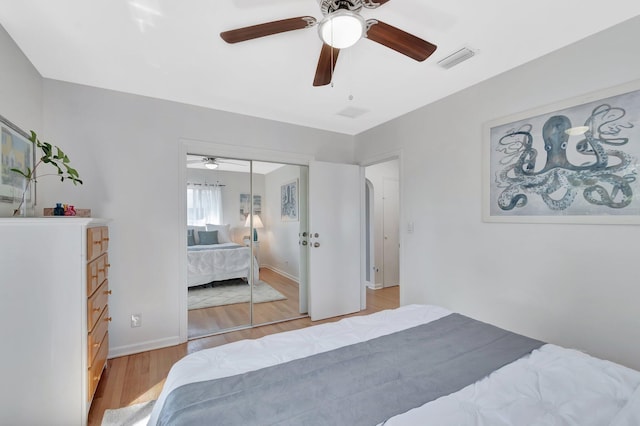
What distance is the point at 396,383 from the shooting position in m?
1.13

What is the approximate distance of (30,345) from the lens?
4.91 feet

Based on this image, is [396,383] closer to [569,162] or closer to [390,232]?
[569,162]

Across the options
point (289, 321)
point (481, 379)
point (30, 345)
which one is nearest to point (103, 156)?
point (30, 345)

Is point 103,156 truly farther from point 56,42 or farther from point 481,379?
point 481,379

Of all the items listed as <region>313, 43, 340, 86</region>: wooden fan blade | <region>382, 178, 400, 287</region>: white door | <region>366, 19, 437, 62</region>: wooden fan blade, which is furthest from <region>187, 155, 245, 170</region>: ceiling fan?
<region>382, 178, 400, 287</region>: white door

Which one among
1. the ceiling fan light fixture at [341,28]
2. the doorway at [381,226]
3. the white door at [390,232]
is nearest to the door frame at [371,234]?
the doorway at [381,226]

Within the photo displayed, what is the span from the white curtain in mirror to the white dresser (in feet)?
4.56

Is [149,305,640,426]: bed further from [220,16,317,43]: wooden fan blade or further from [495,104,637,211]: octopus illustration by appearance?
[220,16,317,43]: wooden fan blade

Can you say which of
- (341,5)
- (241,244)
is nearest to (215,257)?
(241,244)

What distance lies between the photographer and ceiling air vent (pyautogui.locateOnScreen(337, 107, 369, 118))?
10.2 ft

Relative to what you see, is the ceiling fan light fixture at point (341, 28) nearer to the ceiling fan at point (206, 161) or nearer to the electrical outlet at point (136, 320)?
the ceiling fan at point (206, 161)

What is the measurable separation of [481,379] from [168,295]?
2739 millimetres

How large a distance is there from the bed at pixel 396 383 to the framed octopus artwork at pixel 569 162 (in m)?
1.05

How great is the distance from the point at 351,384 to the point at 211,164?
2760 millimetres
